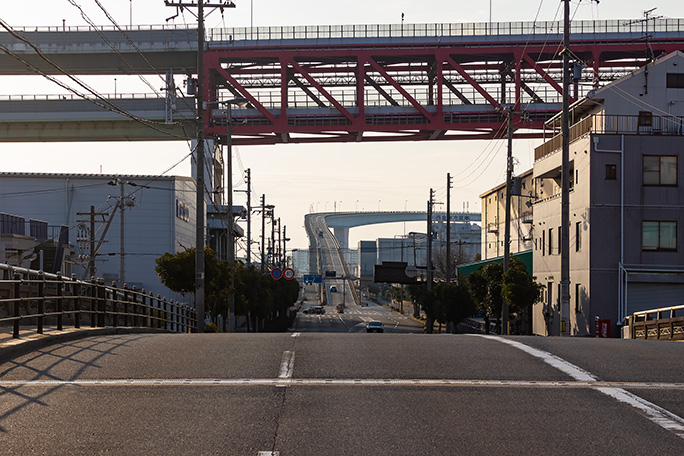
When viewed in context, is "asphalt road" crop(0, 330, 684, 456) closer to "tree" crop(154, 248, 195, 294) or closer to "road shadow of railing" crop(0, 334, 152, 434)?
"road shadow of railing" crop(0, 334, 152, 434)

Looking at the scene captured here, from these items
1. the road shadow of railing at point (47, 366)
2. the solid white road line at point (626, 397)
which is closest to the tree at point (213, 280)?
the road shadow of railing at point (47, 366)

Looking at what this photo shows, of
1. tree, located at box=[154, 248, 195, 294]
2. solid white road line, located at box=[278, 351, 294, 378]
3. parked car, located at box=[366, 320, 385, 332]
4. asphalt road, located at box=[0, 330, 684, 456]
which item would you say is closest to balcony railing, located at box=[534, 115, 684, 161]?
tree, located at box=[154, 248, 195, 294]

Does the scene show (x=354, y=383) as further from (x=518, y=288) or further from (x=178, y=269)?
(x=518, y=288)

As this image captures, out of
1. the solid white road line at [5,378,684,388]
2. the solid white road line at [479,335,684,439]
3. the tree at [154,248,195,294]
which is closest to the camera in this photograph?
the solid white road line at [479,335,684,439]

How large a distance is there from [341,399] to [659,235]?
37692mm

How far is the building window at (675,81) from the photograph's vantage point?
4988 centimetres

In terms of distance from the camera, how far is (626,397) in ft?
33.8

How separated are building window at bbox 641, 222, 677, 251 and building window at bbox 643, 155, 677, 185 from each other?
213cm

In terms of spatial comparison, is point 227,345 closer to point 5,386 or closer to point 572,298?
point 5,386

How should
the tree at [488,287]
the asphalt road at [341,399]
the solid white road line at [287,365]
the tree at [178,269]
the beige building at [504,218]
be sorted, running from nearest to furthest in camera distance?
the asphalt road at [341,399]
the solid white road line at [287,365]
the tree at [178,269]
the tree at [488,287]
the beige building at [504,218]

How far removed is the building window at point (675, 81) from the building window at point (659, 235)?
Result: 10.1 m

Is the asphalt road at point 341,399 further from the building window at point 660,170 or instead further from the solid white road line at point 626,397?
the building window at point 660,170

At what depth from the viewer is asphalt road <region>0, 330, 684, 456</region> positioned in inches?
317

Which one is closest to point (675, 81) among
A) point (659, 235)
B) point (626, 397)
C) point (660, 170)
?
point (660, 170)
